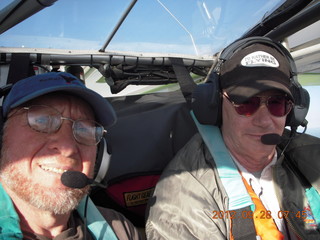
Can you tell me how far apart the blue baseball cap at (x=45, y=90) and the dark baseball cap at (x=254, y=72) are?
650 mm

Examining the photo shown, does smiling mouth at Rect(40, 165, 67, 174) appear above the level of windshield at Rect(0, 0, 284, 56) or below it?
below

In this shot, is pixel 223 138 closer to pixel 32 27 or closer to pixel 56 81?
pixel 56 81

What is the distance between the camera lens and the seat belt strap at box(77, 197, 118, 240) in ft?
3.84

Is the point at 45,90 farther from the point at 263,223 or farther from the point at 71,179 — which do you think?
the point at 263,223

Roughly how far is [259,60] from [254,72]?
0.07m

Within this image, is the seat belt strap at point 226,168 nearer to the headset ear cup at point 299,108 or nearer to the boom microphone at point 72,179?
the headset ear cup at point 299,108

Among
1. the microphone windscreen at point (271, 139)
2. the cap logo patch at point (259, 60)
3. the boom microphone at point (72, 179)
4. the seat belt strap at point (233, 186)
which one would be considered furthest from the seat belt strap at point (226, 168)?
the boom microphone at point (72, 179)

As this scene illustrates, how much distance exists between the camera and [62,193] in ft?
3.27

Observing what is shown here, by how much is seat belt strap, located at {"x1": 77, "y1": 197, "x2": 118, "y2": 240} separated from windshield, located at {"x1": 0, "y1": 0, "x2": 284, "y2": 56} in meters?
1.03

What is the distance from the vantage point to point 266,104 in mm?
1380

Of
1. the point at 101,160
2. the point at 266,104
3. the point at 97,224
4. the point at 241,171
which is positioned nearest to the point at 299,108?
the point at 266,104

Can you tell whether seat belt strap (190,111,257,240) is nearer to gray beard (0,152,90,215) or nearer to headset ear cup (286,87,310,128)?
headset ear cup (286,87,310,128)

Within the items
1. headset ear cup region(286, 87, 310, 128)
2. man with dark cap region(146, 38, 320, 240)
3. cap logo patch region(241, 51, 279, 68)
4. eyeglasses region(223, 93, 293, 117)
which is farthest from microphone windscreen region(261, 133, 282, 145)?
cap logo patch region(241, 51, 279, 68)

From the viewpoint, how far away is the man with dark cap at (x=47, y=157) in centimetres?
95
